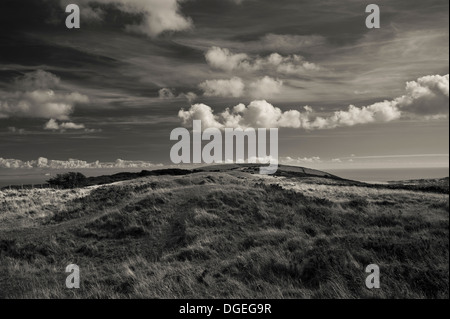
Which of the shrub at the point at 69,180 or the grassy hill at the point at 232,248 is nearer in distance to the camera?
the grassy hill at the point at 232,248

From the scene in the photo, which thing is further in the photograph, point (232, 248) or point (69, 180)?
point (69, 180)

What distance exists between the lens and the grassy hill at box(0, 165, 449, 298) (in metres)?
8.59

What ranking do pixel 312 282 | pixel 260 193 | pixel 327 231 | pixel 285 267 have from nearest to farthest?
pixel 312 282
pixel 285 267
pixel 327 231
pixel 260 193

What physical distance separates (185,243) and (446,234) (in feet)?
31.1

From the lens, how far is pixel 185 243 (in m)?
14.0

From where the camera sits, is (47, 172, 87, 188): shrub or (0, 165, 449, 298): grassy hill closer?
(0, 165, 449, 298): grassy hill

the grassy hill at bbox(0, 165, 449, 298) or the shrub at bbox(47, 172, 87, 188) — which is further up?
the grassy hill at bbox(0, 165, 449, 298)

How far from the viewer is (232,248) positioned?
496 inches

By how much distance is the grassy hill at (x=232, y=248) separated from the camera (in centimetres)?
859

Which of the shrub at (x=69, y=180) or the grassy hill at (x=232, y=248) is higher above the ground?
the grassy hill at (x=232, y=248)
